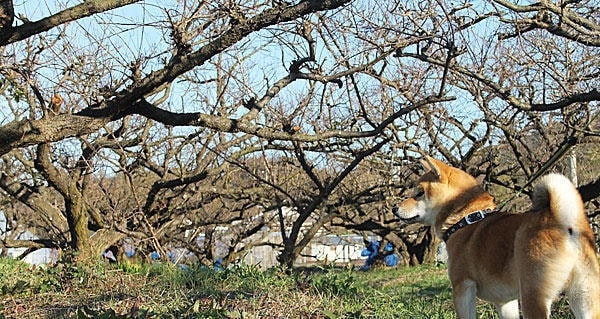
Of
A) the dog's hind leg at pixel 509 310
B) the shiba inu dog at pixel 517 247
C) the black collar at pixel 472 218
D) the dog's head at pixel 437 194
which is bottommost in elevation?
the dog's hind leg at pixel 509 310

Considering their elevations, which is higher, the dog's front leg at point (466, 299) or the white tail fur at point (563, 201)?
the white tail fur at point (563, 201)

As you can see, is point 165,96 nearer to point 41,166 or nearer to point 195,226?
point 41,166

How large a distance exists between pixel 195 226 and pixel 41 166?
584 centimetres

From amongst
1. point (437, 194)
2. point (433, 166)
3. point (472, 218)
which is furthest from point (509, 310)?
point (433, 166)

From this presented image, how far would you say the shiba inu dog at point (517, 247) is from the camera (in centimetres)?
483

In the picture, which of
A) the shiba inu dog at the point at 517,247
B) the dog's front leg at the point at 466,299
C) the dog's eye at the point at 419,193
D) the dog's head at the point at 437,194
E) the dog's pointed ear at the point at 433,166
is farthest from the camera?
the dog's eye at the point at 419,193

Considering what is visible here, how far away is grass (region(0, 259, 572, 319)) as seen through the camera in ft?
19.5

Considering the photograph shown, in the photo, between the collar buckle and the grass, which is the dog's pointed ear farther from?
the grass

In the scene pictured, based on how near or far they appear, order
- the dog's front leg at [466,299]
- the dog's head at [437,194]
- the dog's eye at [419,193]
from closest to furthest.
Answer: the dog's front leg at [466,299] → the dog's head at [437,194] → the dog's eye at [419,193]

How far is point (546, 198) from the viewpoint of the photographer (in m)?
5.05

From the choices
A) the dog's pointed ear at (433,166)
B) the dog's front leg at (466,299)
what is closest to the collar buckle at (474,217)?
the dog's front leg at (466,299)

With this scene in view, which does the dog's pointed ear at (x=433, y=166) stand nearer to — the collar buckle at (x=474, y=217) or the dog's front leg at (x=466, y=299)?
the collar buckle at (x=474, y=217)

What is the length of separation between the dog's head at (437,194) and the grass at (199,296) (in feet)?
2.74

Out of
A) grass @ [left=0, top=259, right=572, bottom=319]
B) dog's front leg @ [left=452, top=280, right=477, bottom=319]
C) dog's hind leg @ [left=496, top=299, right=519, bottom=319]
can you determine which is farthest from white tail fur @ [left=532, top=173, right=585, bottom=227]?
grass @ [left=0, top=259, right=572, bottom=319]
